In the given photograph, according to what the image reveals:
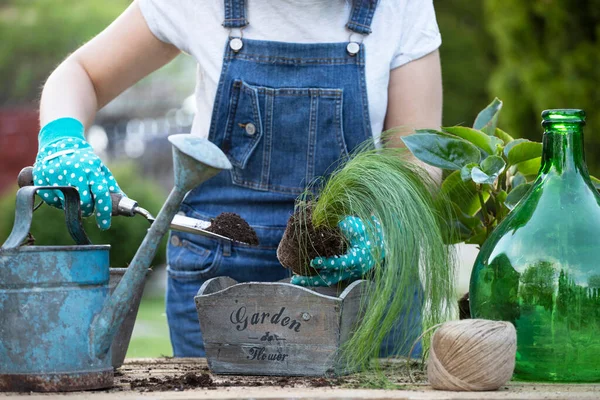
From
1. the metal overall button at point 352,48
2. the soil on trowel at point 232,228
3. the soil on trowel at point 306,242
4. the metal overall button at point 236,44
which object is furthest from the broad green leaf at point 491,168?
the metal overall button at point 236,44

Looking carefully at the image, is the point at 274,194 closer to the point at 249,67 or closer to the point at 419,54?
the point at 249,67

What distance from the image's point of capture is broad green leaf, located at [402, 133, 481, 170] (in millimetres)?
1225

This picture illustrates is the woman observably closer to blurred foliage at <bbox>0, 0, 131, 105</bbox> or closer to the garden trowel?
the garden trowel

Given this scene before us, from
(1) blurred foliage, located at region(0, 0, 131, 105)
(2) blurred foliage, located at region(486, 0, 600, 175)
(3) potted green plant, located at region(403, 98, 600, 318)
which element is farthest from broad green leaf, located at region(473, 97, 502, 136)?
(1) blurred foliage, located at region(0, 0, 131, 105)

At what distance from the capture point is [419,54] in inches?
62.2

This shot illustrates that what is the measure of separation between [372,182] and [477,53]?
20.3 ft

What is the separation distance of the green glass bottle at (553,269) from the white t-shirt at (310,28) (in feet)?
1.60

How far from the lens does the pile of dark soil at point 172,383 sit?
1030 millimetres

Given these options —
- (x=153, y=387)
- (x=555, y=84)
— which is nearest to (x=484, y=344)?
(x=153, y=387)

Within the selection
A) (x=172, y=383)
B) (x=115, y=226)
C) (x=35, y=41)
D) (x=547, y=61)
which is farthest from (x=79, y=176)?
(x=35, y=41)

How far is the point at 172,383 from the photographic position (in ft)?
3.49

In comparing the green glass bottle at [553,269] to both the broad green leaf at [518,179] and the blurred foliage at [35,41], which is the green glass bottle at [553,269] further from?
the blurred foliage at [35,41]

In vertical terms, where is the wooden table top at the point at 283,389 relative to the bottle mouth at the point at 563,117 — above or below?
below

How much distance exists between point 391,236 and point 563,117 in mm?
283
